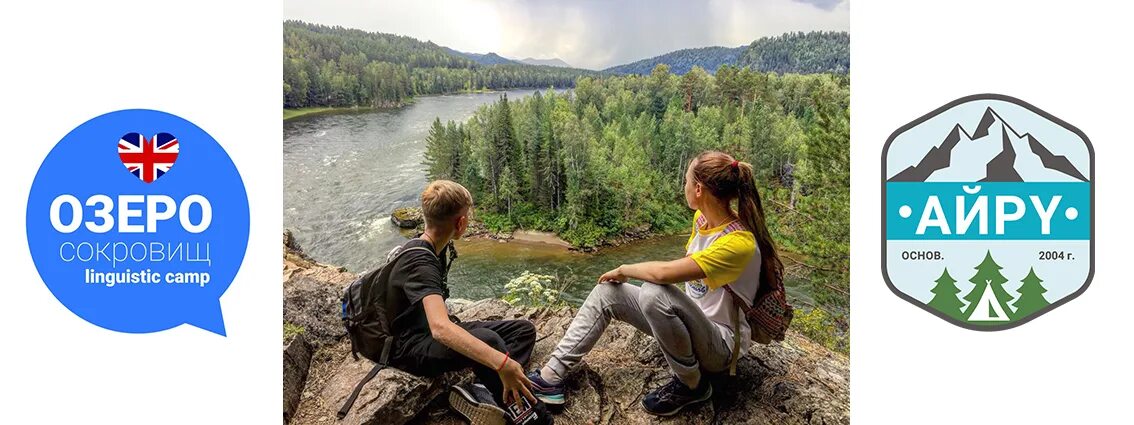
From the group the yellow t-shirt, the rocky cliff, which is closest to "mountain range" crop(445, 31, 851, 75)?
the rocky cliff

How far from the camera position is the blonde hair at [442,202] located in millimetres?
2521

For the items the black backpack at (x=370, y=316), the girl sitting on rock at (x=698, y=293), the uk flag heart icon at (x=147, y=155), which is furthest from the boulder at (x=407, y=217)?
the girl sitting on rock at (x=698, y=293)

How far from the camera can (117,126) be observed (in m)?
3.53

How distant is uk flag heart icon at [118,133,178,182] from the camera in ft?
11.5

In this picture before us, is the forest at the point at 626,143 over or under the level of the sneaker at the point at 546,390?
over

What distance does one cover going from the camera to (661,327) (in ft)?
8.11

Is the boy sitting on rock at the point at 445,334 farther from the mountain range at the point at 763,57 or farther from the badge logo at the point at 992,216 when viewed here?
the mountain range at the point at 763,57

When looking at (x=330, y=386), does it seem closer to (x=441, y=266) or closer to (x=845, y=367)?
(x=441, y=266)

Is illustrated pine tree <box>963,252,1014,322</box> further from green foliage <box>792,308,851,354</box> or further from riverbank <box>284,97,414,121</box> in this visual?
riverbank <box>284,97,414,121</box>

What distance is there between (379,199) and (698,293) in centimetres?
329

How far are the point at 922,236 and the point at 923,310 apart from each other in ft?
1.45

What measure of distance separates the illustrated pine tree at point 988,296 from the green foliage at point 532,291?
2.68 m

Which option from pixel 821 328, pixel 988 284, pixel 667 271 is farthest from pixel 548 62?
pixel 821 328

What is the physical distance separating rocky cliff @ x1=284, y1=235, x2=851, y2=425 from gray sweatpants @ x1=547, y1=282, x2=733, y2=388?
255mm
